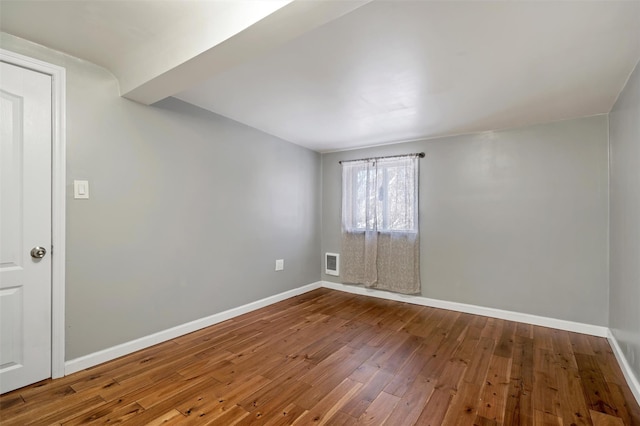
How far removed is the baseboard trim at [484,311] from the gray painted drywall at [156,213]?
1.31 metres

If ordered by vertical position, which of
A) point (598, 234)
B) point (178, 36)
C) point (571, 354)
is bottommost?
point (571, 354)

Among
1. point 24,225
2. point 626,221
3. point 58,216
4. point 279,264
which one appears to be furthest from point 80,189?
point 626,221

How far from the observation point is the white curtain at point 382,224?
388cm

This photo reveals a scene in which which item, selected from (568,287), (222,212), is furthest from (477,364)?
(222,212)

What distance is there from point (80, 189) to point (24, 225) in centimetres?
39

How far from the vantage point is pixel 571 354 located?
8.08ft

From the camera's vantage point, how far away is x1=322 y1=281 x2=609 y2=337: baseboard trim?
291 centimetres

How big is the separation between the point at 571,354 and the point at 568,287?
822 mm

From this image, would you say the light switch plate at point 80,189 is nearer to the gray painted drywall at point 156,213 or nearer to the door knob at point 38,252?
the gray painted drywall at point 156,213

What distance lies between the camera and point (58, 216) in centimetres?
202

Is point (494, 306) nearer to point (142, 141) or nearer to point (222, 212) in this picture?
point (222, 212)

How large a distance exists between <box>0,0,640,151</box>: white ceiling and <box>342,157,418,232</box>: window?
47.8 inches

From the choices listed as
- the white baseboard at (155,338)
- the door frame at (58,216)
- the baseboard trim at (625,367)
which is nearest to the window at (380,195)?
the white baseboard at (155,338)

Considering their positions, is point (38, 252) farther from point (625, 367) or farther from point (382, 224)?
point (625, 367)
